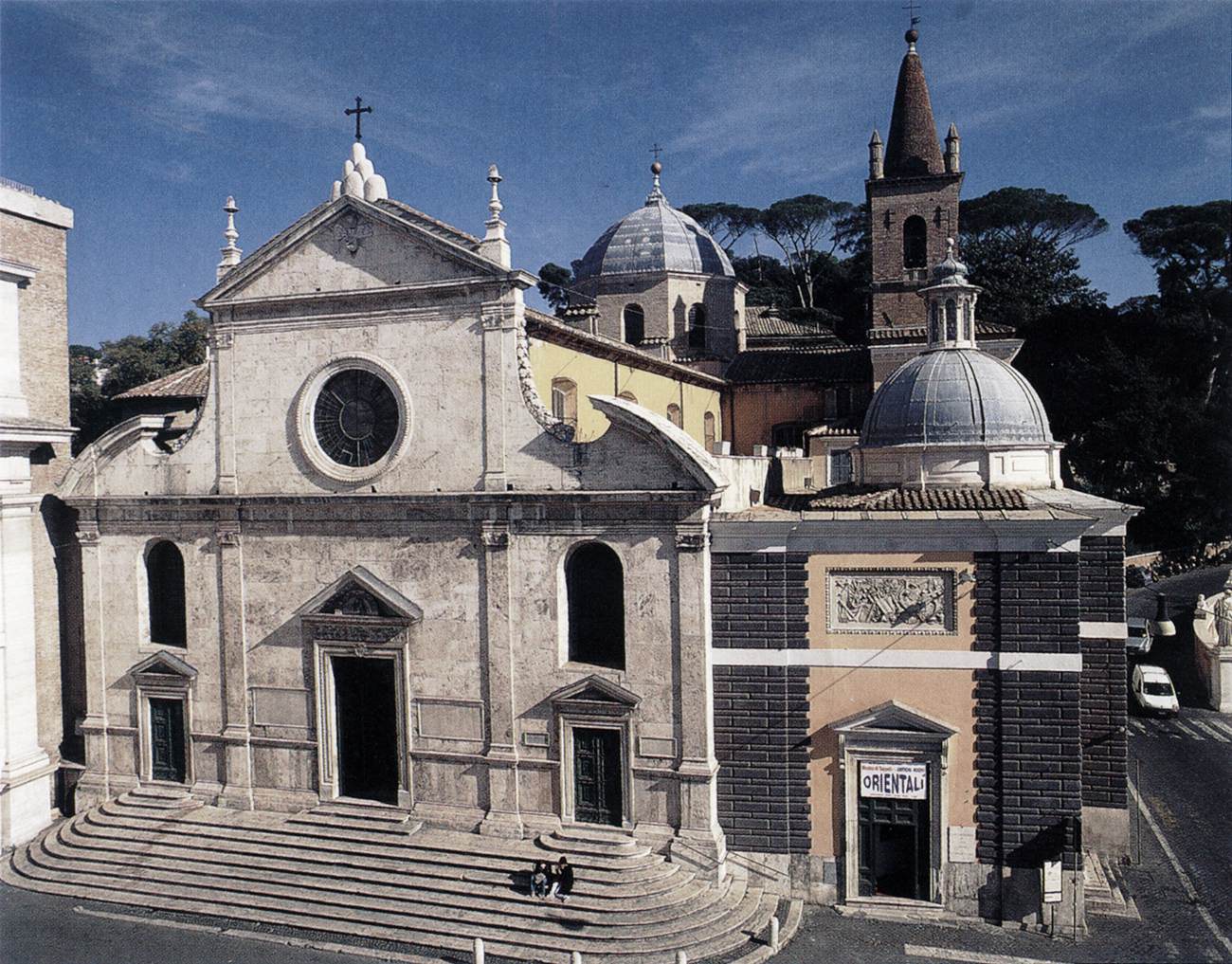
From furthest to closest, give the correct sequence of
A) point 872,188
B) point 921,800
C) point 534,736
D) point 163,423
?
1. point 872,188
2. point 163,423
3. point 534,736
4. point 921,800

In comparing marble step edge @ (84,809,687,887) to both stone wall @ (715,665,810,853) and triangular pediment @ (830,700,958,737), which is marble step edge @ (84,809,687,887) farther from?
triangular pediment @ (830,700,958,737)

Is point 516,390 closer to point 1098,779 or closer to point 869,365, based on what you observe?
point 1098,779

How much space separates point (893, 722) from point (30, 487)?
16.9 meters

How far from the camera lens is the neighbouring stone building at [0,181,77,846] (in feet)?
62.2

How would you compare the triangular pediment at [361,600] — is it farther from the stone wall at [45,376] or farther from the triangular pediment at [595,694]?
the stone wall at [45,376]

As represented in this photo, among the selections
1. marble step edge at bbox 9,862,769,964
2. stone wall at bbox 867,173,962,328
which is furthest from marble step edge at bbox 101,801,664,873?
stone wall at bbox 867,173,962,328

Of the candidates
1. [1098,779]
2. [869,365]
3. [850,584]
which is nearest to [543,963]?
[850,584]

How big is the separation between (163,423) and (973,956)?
17560 mm

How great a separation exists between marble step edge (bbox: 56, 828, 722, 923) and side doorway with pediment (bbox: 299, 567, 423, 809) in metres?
1.65

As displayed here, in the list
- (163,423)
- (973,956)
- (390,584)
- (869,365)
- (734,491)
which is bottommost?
(973,956)

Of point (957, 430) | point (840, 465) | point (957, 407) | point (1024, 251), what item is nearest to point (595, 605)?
point (957, 430)

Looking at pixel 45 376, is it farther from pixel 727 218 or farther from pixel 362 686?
pixel 727 218

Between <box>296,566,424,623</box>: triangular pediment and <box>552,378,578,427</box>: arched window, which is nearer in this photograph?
<box>296,566,424,623</box>: triangular pediment

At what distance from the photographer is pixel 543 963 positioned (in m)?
14.6
